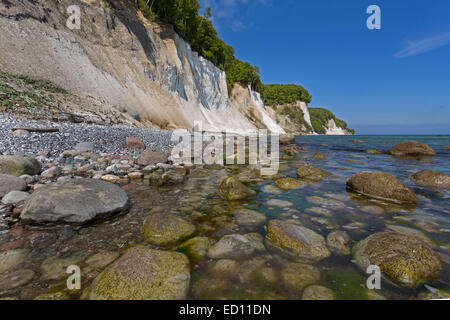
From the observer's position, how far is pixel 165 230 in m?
3.21

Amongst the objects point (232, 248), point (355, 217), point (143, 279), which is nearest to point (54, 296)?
point (143, 279)

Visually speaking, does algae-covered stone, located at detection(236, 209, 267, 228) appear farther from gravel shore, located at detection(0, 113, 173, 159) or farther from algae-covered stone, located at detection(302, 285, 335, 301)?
gravel shore, located at detection(0, 113, 173, 159)

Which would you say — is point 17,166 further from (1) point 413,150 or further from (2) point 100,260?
(1) point 413,150

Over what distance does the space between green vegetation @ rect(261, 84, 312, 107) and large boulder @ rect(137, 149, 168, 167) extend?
258 feet

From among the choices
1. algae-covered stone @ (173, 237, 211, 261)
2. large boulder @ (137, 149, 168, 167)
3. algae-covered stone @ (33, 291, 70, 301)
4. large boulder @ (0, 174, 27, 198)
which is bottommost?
algae-covered stone @ (33, 291, 70, 301)

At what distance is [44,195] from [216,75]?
40618mm

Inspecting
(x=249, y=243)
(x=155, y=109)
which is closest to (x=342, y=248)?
(x=249, y=243)

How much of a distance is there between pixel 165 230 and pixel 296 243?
210 cm

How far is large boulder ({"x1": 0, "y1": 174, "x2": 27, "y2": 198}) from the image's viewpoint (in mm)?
4075

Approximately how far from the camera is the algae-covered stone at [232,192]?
16.5 feet

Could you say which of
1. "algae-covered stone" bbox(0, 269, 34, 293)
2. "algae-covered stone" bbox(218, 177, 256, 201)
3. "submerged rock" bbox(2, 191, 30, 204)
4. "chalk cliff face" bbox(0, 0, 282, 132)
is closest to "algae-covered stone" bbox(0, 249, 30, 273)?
"algae-covered stone" bbox(0, 269, 34, 293)

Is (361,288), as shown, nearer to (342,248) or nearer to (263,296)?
(342,248)

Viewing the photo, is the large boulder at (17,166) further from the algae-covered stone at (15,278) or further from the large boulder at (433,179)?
the large boulder at (433,179)

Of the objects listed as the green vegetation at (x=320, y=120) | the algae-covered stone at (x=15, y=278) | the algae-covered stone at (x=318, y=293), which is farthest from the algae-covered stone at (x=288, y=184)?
the green vegetation at (x=320, y=120)
